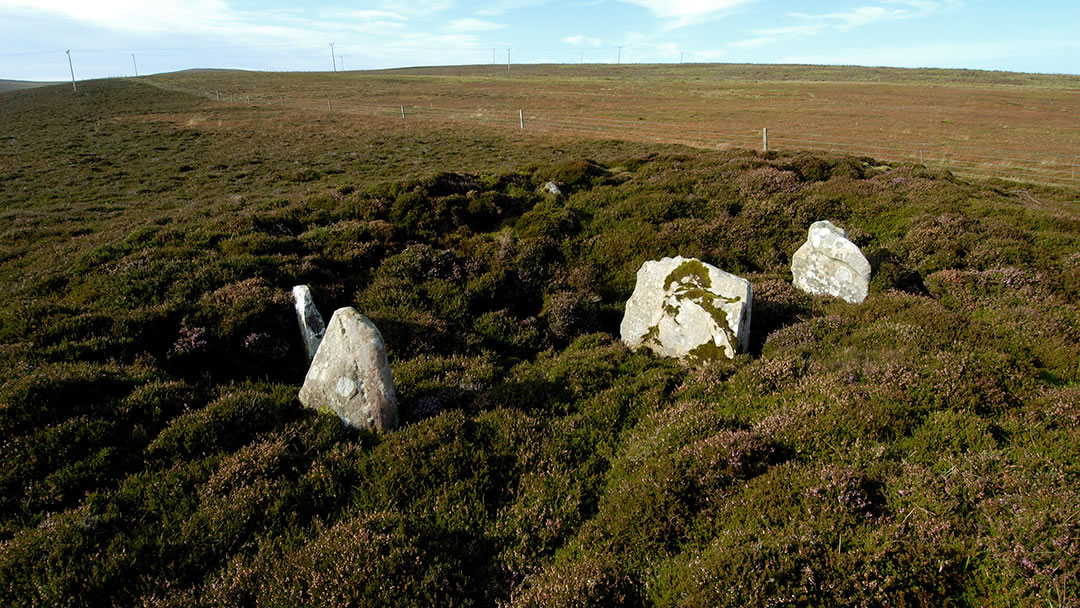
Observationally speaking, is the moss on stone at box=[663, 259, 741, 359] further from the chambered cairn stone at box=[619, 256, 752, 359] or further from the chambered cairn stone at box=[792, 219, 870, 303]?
the chambered cairn stone at box=[792, 219, 870, 303]

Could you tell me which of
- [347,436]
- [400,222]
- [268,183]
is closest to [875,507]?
[347,436]

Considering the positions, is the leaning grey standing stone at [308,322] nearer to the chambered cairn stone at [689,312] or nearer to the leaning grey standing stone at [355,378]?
the leaning grey standing stone at [355,378]

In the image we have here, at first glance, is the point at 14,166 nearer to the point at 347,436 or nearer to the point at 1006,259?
the point at 347,436

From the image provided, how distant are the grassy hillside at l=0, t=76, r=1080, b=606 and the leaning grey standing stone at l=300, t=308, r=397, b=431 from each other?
29cm

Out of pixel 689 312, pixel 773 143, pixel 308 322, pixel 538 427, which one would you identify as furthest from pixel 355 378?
pixel 773 143

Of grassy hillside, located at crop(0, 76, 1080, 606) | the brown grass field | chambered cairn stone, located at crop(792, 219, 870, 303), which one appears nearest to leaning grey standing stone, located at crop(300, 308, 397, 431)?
grassy hillside, located at crop(0, 76, 1080, 606)

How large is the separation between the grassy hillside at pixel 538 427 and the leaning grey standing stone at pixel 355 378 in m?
0.29

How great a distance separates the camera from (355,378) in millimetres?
7172

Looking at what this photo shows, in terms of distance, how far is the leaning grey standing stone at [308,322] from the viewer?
31.0 ft

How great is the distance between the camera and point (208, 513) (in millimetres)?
5508

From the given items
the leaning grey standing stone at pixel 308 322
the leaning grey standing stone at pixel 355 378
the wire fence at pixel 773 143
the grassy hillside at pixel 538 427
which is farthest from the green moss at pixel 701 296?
the wire fence at pixel 773 143

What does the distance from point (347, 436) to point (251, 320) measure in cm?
403

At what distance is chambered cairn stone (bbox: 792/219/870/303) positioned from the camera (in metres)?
11.2

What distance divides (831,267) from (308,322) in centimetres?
1101
